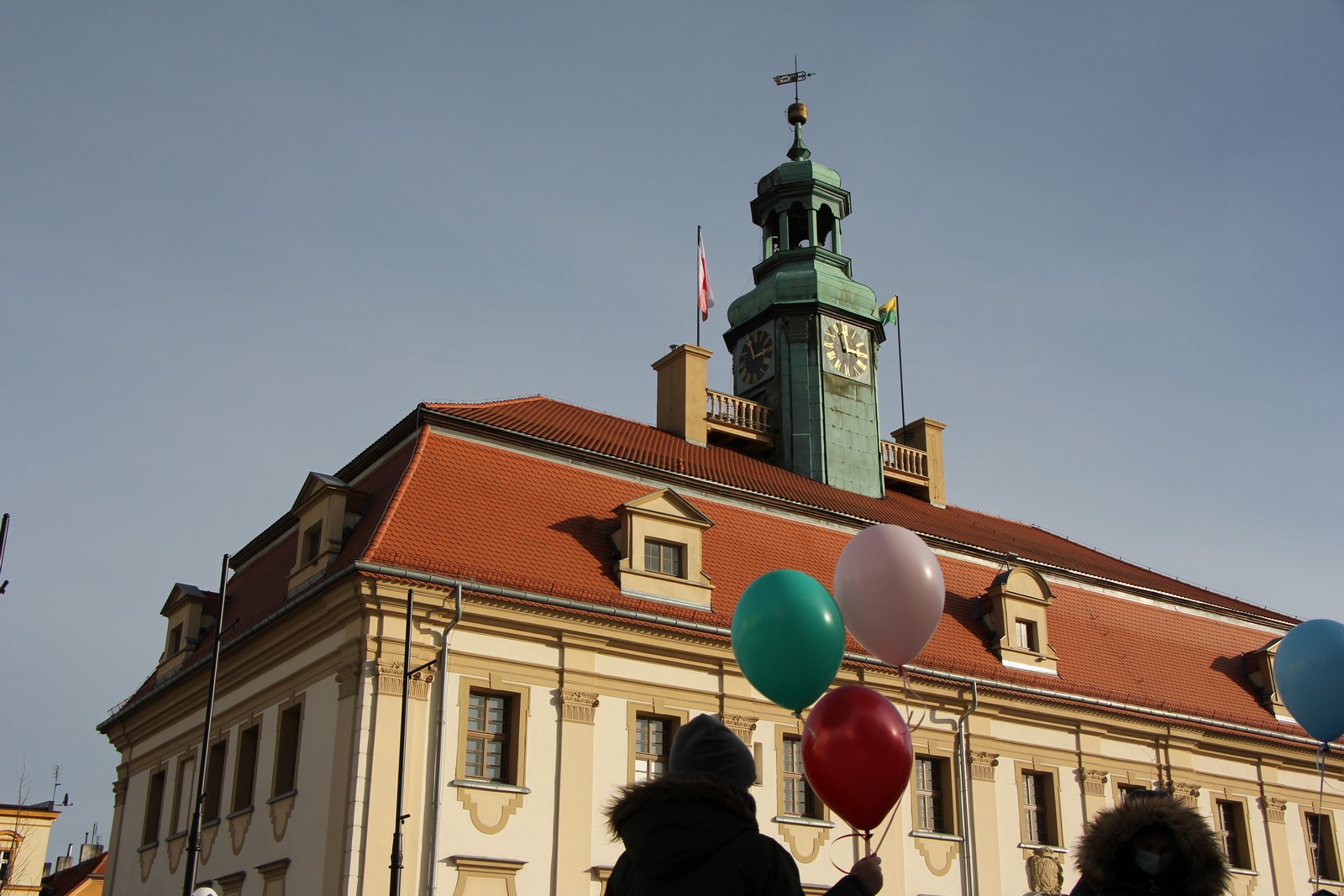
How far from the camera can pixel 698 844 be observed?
4.70m

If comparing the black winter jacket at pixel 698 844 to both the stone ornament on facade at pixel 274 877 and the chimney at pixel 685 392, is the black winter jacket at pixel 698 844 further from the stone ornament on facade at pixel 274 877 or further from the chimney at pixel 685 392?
the chimney at pixel 685 392

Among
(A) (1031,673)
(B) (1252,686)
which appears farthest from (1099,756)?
(B) (1252,686)

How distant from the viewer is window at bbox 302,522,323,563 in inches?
904

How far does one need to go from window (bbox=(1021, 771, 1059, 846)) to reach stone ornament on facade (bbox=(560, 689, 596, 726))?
31.2ft

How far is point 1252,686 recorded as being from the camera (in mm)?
30797

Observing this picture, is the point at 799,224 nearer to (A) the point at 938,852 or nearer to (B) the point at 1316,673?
(A) the point at 938,852

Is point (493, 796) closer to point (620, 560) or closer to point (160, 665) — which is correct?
point (620, 560)

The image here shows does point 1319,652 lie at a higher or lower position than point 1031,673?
lower

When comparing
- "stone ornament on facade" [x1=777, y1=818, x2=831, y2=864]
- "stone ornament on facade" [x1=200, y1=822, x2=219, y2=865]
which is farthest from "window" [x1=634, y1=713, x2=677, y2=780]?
"stone ornament on facade" [x1=200, y1=822, x2=219, y2=865]

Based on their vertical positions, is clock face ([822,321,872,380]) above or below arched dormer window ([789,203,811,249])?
below

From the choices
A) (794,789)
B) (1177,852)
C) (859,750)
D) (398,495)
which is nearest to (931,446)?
(794,789)

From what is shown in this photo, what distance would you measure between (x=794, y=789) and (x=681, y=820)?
63.3 ft

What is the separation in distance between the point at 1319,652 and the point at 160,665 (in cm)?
2351

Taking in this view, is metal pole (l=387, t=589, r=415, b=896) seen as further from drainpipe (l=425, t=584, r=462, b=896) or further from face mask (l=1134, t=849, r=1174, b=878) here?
face mask (l=1134, t=849, r=1174, b=878)
